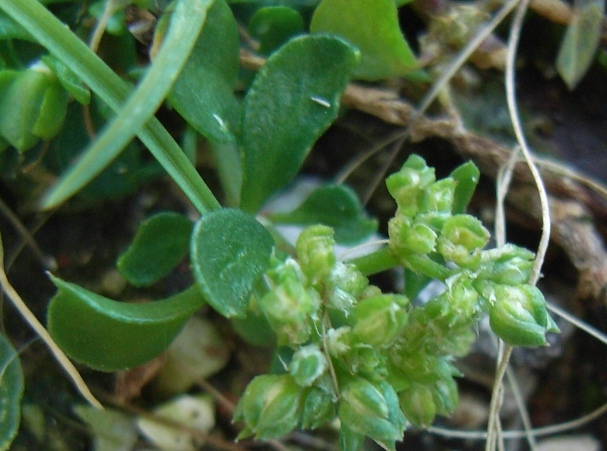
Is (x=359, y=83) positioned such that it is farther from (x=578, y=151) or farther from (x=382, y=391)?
(x=382, y=391)

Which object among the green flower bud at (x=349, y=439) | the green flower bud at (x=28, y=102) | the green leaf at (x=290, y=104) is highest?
the green flower bud at (x=28, y=102)

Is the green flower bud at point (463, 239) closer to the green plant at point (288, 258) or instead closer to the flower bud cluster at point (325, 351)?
the green plant at point (288, 258)

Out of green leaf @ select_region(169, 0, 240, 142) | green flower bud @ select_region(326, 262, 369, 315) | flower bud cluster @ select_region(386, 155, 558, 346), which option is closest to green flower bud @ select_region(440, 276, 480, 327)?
flower bud cluster @ select_region(386, 155, 558, 346)

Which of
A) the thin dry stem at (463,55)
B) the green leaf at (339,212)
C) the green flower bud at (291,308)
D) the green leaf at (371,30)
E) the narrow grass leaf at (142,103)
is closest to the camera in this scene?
the narrow grass leaf at (142,103)

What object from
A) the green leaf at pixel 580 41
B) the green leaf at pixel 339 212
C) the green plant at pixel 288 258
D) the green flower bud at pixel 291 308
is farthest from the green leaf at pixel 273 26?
the green leaf at pixel 580 41

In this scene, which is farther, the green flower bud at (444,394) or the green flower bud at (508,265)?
the green flower bud at (444,394)

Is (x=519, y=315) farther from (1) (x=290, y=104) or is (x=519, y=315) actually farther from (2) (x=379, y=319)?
(1) (x=290, y=104)

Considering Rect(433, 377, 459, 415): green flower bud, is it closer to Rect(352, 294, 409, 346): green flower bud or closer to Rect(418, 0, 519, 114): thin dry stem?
Rect(352, 294, 409, 346): green flower bud

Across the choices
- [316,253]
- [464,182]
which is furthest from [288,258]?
[464,182]
